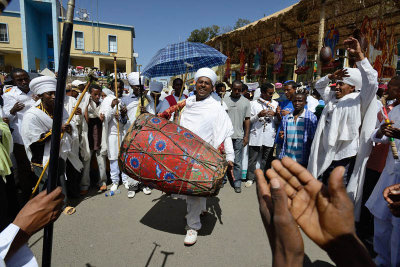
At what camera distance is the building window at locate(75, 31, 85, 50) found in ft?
76.3

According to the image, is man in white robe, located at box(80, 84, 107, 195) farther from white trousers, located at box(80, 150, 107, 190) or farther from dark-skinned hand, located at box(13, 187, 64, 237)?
dark-skinned hand, located at box(13, 187, 64, 237)

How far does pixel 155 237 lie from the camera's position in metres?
2.84

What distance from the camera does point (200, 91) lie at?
2922mm

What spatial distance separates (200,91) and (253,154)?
2.37m

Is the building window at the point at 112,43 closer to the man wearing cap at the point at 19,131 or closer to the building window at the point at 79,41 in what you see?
the building window at the point at 79,41

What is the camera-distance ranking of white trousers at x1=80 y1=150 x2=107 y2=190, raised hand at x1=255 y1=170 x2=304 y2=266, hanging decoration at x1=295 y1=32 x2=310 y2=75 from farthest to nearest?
hanging decoration at x1=295 y1=32 x2=310 y2=75
white trousers at x1=80 y1=150 x2=107 y2=190
raised hand at x1=255 y1=170 x2=304 y2=266

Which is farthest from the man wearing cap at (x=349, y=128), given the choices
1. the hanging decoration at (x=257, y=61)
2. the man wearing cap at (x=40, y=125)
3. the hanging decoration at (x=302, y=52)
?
the hanging decoration at (x=257, y=61)

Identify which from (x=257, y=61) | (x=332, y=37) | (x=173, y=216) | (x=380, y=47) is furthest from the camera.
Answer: (x=257, y=61)

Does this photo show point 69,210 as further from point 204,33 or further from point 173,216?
point 204,33

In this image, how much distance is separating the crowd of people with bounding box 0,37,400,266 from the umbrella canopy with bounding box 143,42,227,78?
1.08 ft

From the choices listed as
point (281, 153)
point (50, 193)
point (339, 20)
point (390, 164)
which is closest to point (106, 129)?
point (281, 153)

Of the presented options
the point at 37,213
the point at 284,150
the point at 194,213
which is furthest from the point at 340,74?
the point at 37,213

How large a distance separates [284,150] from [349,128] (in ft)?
3.43

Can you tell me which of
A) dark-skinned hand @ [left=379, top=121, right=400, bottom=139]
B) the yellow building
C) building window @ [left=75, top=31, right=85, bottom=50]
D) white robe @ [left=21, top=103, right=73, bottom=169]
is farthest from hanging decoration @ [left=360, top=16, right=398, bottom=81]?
building window @ [left=75, top=31, right=85, bottom=50]
